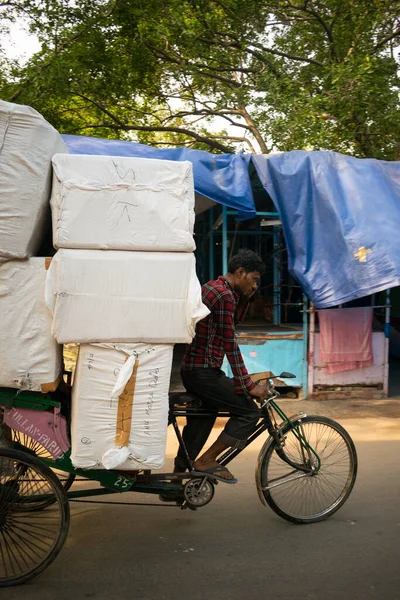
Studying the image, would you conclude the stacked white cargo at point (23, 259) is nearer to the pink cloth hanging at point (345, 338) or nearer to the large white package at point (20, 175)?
the large white package at point (20, 175)

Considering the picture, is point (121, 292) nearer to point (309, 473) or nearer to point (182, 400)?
point (182, 400)

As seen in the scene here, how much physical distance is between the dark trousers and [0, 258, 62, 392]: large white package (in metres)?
0.88

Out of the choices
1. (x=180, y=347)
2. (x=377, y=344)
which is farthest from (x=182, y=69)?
(x=377, y=344)

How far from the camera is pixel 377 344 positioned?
294 inches

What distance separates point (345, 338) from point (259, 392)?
4.09m

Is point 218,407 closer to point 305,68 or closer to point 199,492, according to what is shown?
point 199,492

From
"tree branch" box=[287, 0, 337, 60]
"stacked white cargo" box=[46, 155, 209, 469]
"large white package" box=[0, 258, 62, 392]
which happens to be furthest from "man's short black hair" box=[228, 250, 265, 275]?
"tree branch" box=[287, 0, 337, 60]

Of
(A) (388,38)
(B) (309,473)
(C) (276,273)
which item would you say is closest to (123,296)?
(B) (309,473)

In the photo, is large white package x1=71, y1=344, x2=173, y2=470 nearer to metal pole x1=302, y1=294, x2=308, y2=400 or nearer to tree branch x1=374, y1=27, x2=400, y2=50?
metal pole x1=302, y1=294, x2=308, y2=400

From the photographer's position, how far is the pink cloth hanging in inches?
284

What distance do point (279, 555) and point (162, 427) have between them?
950 millimetres

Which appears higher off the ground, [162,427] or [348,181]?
[348,181]

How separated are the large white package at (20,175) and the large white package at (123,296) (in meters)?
0.21

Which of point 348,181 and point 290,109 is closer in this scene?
point 348,181
